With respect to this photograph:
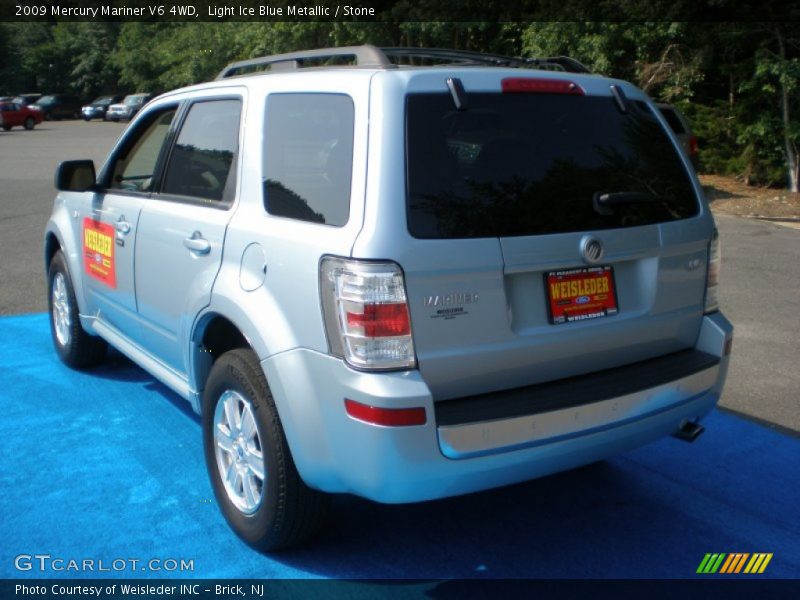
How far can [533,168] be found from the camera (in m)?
3.23

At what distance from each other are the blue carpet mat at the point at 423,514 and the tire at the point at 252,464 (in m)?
0.17

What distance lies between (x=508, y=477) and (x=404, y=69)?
5.03ft

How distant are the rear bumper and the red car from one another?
45.1m

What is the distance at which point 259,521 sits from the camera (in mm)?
3426

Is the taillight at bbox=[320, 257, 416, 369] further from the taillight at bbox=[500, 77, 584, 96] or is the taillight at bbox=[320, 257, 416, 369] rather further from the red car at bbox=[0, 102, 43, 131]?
the red car at bbox=[0, 102, 43, 131]

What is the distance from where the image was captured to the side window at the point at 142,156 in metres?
4.79

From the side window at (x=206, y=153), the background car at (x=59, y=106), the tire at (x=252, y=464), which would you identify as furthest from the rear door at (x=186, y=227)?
the background car at (x=59, y=106)

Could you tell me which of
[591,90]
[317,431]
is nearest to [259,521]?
[317,431]

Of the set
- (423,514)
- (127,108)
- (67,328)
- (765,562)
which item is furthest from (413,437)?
(127,108)

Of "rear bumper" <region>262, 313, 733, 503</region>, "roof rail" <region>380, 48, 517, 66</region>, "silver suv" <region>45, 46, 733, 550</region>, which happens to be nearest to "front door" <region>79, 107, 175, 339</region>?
"silver suv" <region>45, 46, 733, 550</region>

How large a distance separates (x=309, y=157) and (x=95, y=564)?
6.07 feet

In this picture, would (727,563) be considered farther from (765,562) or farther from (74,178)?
(74,178)

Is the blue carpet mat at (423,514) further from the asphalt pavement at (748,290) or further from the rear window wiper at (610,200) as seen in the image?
the rear window wiper at (610,200)

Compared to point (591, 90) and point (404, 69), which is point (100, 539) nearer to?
point (404, 69)
